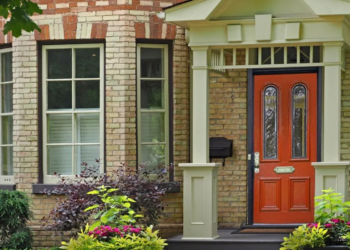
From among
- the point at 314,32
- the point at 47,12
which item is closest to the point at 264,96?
the point at 314,32

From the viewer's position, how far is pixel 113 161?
40.0ft

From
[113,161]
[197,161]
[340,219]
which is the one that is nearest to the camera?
[340,219]

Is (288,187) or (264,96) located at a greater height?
(264,96)

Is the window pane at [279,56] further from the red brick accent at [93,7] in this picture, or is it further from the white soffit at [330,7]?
the white soffit at [330,7]

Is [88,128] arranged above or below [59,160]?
above

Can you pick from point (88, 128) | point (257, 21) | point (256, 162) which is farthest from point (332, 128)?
point (88, 128)

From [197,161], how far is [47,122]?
267 cm

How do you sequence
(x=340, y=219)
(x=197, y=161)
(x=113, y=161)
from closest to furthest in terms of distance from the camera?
(x=340, y=219) → (x=197, y=161) → (x=113, y=161)

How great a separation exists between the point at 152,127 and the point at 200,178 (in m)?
1.66

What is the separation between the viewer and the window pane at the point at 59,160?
12484 millimetres

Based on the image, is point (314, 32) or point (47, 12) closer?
point (314, 32)

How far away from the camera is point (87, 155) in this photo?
12.4 m

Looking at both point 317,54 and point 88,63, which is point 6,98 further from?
point 317,54

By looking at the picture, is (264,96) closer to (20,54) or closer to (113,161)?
(113,161)
